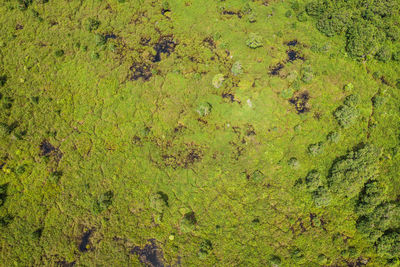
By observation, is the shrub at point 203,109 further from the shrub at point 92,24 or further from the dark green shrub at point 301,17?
the shrub at point 92,24

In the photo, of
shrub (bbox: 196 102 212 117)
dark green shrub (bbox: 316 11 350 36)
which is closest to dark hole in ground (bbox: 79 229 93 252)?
shrub (bbox: 196 102 212 117)

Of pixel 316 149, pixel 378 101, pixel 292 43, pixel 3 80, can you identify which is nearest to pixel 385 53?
pixel 378 101

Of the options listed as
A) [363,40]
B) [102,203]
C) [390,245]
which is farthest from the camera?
[363,40]

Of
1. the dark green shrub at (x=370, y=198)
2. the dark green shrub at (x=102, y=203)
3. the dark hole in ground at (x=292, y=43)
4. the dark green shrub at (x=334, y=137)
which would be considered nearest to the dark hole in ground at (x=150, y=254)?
the dark green shrub at (x=102, y=203)

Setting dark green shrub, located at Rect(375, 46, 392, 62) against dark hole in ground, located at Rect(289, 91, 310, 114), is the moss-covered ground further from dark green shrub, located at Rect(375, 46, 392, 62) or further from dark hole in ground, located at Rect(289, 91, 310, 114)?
dark green shrub, located at Rect(375, 46, 392, 62)

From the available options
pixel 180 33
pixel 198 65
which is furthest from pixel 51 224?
pixel 180 33

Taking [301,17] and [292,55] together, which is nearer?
[292,55]

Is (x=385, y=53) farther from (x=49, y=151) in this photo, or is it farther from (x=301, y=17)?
(x=49, y=151)
